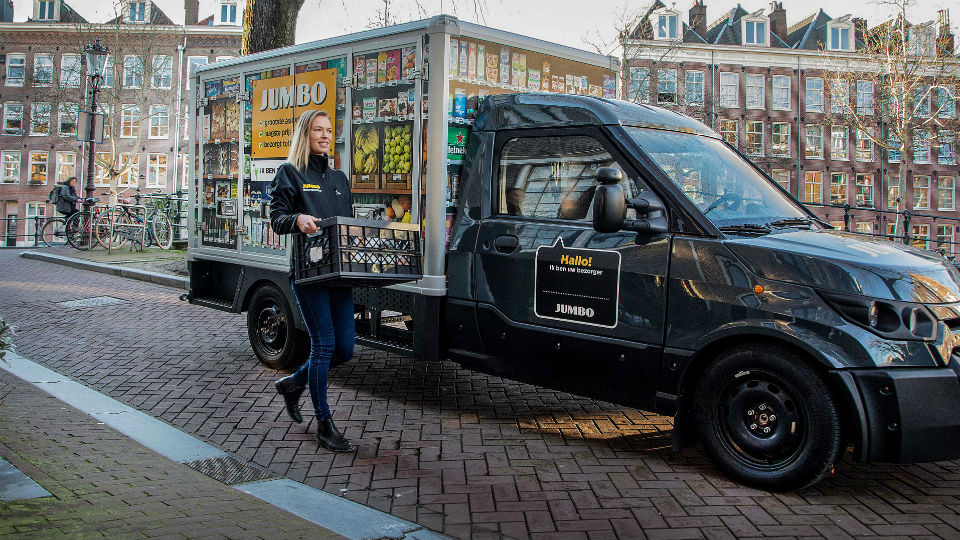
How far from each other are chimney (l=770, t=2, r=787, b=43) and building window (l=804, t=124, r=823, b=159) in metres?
5.68

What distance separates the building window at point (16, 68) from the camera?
49406 mm

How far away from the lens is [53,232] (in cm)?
1997

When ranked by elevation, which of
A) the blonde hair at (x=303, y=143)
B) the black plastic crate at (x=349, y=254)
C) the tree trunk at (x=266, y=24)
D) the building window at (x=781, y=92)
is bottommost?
the black plastic crate at (x=349, y=254)

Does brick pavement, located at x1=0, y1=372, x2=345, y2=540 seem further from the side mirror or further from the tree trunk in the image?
the tree trunk

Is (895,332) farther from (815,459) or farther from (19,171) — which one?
(19,171)

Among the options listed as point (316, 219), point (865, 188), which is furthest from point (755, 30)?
point (316, 219)

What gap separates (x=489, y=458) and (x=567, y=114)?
210 centimetres

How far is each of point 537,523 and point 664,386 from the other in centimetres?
120

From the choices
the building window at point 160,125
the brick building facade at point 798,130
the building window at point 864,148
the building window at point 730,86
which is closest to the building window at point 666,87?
the brick building facade at point 798,130

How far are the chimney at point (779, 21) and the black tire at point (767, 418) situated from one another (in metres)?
47.6

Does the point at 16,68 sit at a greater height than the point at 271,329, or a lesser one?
greater

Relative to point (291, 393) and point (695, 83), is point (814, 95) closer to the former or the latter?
point (695, 83)

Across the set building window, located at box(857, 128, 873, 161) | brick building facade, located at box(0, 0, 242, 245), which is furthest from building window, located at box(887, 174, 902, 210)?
brick building facade, located at box(0, 0, 242, 245)

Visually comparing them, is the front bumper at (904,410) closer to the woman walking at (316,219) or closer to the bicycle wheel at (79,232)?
the woman walking at (316,219)
